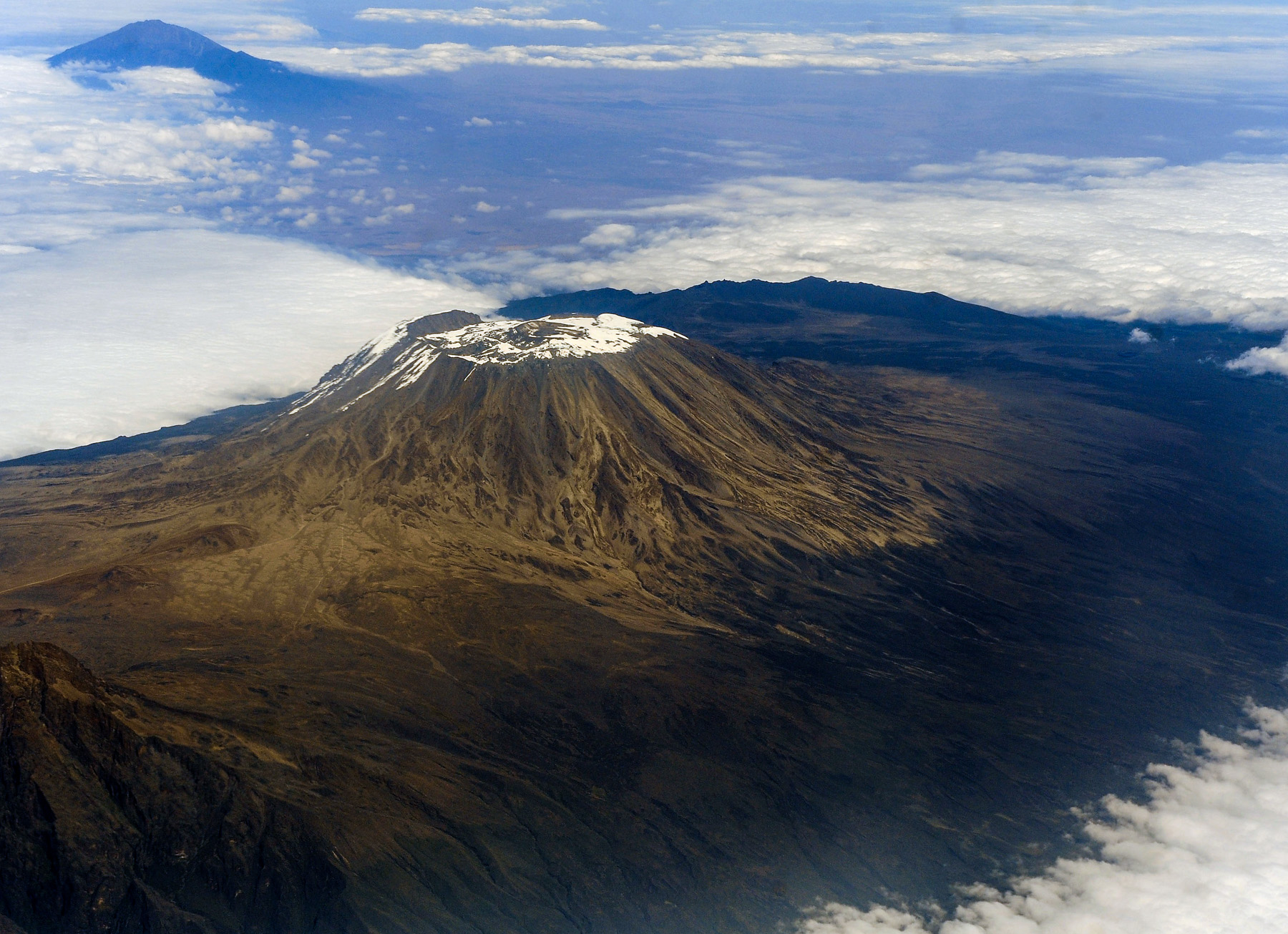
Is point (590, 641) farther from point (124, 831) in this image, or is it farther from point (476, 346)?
point (476, 346)

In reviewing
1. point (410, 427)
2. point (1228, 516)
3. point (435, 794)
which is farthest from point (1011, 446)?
point (435, 794)

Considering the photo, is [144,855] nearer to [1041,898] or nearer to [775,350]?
[1041,898]

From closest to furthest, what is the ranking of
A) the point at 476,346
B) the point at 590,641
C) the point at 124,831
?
1. the point at 124,831
2. the point at 590,641
3. the point at 476,346

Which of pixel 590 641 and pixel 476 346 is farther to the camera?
pixel 476 346

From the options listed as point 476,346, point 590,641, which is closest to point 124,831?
point 590,641

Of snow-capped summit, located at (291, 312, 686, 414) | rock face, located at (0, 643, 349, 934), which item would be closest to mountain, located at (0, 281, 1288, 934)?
rock face, located at (0, 643, 349, 934)

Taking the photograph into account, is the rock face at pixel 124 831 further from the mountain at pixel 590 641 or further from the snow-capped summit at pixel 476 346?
the snow-capped summit at pixel 476 346
